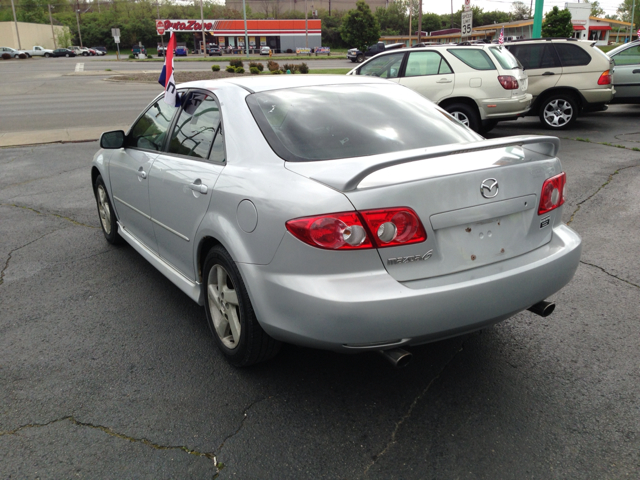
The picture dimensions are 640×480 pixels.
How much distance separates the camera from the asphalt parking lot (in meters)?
2.44

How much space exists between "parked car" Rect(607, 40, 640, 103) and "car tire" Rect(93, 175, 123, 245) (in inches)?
465

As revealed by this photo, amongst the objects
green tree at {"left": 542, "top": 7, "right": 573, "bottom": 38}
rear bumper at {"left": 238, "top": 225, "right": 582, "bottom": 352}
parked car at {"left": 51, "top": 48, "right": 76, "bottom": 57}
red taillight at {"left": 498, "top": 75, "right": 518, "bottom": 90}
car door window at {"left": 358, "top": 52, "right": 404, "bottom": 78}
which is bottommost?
rear bumper at {"left": 238, "top": 225, "right": 582, "bottom": 352}

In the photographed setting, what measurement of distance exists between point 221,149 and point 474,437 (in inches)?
79.9

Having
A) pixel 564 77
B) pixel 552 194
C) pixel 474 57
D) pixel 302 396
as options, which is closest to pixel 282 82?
pixel 552 194

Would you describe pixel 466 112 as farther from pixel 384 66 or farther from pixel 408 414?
pixel 408 414

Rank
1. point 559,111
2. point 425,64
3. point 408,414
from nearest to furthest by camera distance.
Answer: point 408,414
point 425,64
point 559,111

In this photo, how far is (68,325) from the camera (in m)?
3.82

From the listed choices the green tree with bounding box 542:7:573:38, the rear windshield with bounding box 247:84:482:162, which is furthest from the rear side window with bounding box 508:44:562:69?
the green tree with bounding box 542:7:573:38

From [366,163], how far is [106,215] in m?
3.69

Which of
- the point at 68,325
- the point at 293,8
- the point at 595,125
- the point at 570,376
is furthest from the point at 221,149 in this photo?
the point at 293,8

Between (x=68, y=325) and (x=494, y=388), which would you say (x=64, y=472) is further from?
(x=494, y=388)

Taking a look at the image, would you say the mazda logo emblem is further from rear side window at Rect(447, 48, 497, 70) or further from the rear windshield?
rear side window at Rect(447, 48, 497, 70)

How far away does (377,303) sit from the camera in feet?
7.84

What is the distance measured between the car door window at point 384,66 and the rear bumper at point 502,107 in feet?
6.08
